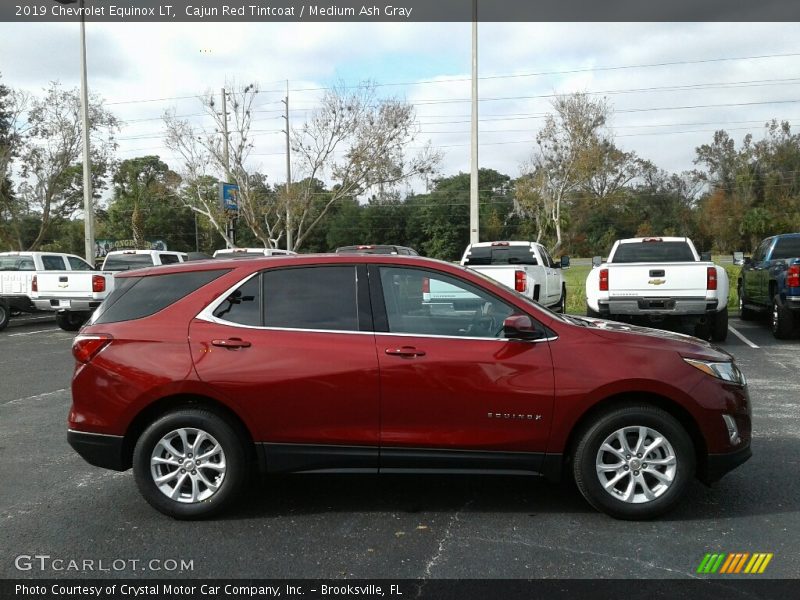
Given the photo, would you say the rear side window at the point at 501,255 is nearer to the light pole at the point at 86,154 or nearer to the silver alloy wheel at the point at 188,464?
the silver alloy wheel at the point at 188,464

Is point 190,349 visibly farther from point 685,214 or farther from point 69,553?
point 685,214

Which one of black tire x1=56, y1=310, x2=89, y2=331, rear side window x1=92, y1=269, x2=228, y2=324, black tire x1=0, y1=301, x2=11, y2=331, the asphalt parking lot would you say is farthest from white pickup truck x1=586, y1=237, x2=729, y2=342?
black tire x1=0, y1=301, x2=11, y2=331

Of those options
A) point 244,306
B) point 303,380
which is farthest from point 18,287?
point 303,380

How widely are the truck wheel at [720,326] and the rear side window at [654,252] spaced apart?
3.82 ft

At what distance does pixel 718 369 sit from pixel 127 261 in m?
16.0

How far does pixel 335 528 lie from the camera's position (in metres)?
4.33

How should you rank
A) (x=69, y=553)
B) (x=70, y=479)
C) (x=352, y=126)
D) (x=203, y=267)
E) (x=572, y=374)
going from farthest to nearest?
(x=352, y=126), (x=70, y=479), (x=203, y=267), (x=572, y=374), (x=69, y=553)

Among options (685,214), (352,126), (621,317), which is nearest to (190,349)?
(621,317)

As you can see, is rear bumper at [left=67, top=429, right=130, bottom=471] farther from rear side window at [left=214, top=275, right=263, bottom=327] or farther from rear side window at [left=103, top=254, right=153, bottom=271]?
rear side window at [left=103, top=254, right=153, bottom=271]

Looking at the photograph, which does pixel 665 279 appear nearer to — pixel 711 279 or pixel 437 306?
pixel 711 279

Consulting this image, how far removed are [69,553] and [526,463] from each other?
9.04 ft

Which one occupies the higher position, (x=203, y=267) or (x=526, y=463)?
(x=203, y=267)

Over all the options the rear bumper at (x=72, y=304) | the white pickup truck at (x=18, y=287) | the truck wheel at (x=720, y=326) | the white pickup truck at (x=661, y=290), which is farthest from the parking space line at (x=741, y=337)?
the white pickup truck at (x=18, y=287)

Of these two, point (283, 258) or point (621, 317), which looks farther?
point (621, 317)
